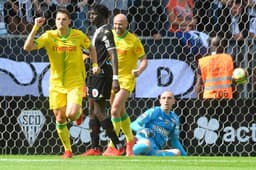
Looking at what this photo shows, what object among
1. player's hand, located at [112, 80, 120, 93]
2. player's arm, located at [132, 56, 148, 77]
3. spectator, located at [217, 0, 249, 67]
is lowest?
player's hand, located at [112, 80, 120, 93]

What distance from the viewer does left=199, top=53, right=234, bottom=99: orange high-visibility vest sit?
12.9m

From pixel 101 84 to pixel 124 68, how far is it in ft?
1.26

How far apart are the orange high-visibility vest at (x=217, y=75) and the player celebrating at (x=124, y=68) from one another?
113 cm

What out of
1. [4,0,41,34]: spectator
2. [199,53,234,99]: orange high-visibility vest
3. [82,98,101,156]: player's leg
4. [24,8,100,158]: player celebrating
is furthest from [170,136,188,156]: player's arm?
[4,0,41,34]: spectator

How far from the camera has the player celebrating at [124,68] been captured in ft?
39.0

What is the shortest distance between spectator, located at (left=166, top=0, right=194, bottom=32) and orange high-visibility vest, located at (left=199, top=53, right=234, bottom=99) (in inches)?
25.5

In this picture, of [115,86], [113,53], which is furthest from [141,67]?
[115,86]

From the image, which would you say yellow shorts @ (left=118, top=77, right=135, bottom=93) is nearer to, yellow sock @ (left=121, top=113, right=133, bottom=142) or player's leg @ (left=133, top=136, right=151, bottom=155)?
yellow sock @ (left=121, top=113, right=133, bottom=142)

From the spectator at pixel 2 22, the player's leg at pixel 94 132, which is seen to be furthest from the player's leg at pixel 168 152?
the spectator at pixel 2 22

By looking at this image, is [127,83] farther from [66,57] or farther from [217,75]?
[217,75]

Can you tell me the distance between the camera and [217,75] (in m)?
13.1

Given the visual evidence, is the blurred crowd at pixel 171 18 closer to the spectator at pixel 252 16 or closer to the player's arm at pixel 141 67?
the spectator at pixel 252 16

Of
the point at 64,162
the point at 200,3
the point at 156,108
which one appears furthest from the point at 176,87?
the point at 64,162

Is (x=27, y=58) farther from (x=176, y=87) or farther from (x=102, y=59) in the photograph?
(x=176, y=87)
